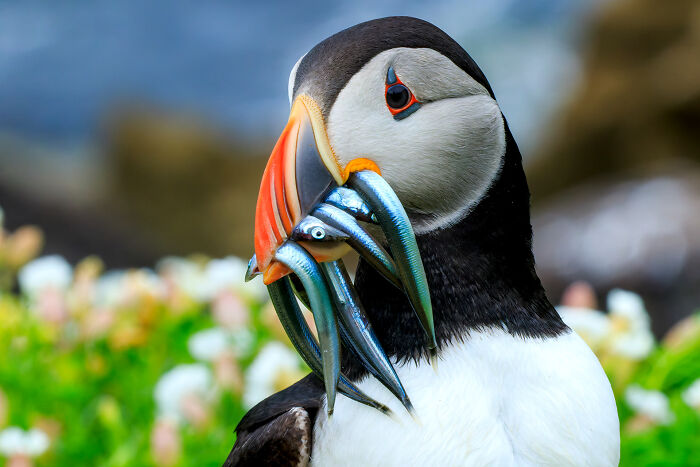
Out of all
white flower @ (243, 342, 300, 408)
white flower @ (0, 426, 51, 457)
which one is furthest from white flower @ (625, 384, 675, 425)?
white flower @ (0, 426, 51, 457)

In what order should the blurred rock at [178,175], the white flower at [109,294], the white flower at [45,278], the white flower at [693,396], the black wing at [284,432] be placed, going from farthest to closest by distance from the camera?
the blurred rock at [178,175] → the white flower at [109,294] → the white flower at [45,278] → the white flower at [693,396] → the black wing at [284,432]

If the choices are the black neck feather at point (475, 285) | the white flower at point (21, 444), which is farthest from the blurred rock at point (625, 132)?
the black neck feather at point (475, 285)

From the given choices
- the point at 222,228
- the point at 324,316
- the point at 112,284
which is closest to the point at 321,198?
the point at 324,316

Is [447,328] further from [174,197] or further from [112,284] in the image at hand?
[174,197]

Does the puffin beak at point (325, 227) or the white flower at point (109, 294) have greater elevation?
the white flower at point (109, 294)

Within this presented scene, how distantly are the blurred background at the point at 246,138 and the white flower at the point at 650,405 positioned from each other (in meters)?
0.35

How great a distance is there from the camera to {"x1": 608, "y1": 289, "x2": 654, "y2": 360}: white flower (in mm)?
2793

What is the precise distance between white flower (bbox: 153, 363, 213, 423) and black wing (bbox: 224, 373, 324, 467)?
93 cm

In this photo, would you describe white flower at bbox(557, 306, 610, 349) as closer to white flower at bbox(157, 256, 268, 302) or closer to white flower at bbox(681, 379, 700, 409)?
white flower at bbox(681, 379, 700, 409)

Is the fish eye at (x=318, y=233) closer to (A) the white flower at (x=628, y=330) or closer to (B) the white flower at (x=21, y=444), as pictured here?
(B) the white flower at (x=21, y=444)

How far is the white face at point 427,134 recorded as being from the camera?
140 cm

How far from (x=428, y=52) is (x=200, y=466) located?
162cm

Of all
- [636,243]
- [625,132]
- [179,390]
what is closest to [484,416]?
[179,390]

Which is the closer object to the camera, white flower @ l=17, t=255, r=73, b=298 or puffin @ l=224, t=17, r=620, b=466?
puffin @ l=224, t=17, r=620, b=466
